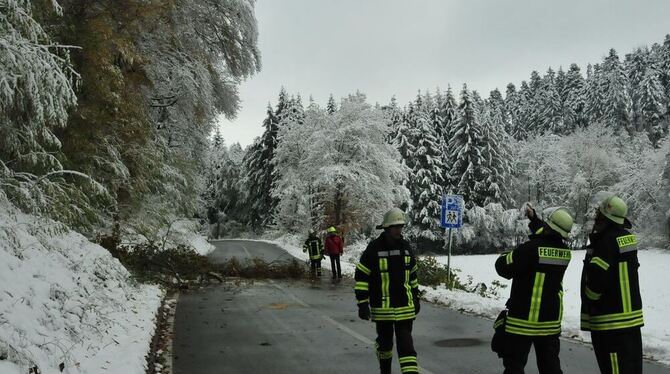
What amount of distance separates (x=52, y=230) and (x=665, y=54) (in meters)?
89.6

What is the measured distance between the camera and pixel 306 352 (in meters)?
7.80

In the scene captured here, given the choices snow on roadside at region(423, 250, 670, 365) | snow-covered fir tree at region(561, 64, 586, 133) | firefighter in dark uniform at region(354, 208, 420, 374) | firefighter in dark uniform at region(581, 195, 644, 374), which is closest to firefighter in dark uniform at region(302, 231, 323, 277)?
snow on roadside at region(423, 250, 670, 365)

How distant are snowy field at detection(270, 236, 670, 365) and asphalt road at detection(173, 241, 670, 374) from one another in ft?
2.26

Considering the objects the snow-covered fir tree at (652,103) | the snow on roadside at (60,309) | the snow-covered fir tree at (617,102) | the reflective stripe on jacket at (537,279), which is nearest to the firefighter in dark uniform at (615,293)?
the reflective stripe on jacket at (537,279)

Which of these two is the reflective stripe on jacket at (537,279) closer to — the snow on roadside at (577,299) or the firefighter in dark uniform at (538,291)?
the firefighter in dark uniform at (538,291)

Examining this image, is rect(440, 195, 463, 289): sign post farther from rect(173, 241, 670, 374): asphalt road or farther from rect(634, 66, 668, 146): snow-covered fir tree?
rect(634, 66, 668, 146): snow-covered fir tree

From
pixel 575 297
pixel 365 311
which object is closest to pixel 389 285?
pixel 365 311

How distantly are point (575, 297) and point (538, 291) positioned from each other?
50.9ft

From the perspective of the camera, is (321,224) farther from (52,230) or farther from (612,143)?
(612,143)

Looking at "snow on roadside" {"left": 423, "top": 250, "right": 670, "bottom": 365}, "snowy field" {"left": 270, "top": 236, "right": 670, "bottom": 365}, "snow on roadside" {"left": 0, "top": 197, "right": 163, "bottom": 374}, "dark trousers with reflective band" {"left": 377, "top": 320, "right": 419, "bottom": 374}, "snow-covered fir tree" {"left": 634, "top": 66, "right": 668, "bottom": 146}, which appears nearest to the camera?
"snow on roadside" {"left": 0, "top": 197, "right": 163, "bottom": 374}

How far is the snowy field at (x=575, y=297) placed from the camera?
885 centimetres

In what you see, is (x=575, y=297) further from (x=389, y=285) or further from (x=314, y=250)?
(x=389, y=285)

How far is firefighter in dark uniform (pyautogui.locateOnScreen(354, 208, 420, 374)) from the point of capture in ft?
18.1

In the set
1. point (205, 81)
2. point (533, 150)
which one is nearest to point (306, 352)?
point (205, 81)
